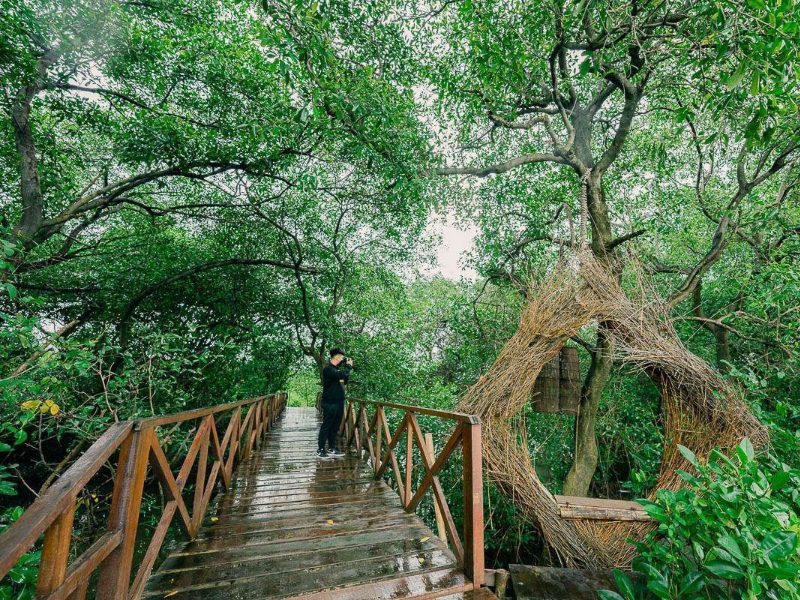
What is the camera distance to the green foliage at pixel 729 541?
1.51 m

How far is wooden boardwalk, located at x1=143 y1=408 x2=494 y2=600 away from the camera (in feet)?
7.14

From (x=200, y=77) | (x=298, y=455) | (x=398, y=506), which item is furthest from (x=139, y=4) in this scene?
(x=398, y=506)

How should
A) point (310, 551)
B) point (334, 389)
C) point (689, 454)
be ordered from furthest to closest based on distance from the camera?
point (334, 389)
point (310, 551)
point (689, 454)

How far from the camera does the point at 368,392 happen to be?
910cm

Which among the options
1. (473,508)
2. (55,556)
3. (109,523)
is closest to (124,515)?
(109,523)

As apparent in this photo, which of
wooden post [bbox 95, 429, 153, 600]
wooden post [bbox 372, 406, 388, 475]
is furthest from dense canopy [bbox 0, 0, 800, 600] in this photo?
wooden post [bbox 372, 406, 388, 475]

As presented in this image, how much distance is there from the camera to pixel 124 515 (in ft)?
5.75

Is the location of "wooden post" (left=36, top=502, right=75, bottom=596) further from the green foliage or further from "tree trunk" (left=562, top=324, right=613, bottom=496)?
"tree trunk" (left=562, top=324, right=613, bottom=496)

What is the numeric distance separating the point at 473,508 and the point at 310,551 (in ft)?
4.40

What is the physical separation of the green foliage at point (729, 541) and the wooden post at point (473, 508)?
29.6 inches

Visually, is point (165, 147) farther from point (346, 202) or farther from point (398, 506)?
point (398, 506)

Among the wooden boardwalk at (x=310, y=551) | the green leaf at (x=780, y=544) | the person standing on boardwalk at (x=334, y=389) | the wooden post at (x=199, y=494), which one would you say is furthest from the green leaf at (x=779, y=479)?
the person standing on boardwalk at (x=334, y=389)

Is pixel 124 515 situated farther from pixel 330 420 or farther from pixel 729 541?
pixel 330 420

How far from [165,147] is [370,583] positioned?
6495mm
